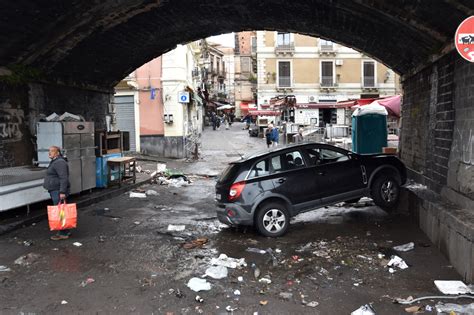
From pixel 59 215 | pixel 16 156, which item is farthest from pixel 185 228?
pixel 16 156

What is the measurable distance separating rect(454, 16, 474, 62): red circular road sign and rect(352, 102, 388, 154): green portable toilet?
1129cm

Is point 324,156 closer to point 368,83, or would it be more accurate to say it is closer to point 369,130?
point 369,130

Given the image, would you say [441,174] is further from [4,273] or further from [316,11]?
[4,273]

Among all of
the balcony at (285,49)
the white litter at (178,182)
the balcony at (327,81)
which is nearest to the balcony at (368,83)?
the balcony at (327,81)

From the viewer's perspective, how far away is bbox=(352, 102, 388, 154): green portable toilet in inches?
652

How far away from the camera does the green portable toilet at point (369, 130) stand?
Result: 54.3 ft

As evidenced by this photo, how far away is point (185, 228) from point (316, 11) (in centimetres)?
592

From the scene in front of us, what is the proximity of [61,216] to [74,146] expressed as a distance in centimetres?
383

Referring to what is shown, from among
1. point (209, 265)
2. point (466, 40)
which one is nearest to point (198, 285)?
point (209, 265)

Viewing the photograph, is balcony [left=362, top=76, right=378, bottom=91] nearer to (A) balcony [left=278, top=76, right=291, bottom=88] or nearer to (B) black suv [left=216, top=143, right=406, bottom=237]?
(A) balcony [left=278, top=76, right=291, bottom=88]

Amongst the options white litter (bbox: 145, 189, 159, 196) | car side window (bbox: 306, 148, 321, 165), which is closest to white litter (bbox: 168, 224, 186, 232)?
car side window (bbox: 306, 148, 321, 165)

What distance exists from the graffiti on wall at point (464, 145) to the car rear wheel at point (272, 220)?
3.23 m

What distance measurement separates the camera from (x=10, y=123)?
34.3 ft

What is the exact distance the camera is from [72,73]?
506 inches
